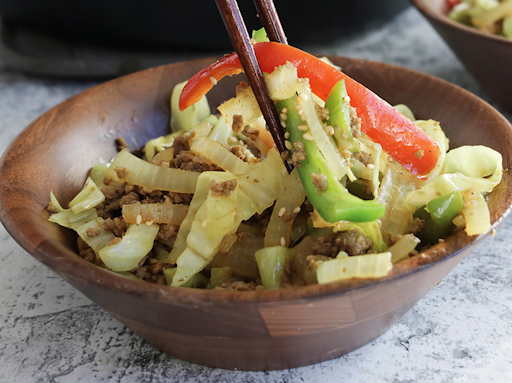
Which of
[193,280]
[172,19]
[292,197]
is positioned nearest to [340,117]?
[292,197]

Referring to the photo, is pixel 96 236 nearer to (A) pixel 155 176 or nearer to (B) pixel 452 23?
(A) pixel 155 176

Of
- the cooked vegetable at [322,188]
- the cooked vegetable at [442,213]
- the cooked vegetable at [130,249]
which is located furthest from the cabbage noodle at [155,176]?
the cooked vegetable at [442,213]

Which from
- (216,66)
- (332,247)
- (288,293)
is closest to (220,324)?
(288,293)

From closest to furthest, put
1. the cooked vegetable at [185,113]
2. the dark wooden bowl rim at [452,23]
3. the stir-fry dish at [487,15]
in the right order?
the cooked vegetable at [185,113] < the dark wooden bowl rim at [452,23] < the stir-fry dish at [487,15]

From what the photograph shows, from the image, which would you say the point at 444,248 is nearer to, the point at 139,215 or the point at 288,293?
the point at 288,293

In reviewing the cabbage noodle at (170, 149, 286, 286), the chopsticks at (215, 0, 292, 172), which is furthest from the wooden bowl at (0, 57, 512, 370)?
the chopsticks at (215, 0, 292, 172)

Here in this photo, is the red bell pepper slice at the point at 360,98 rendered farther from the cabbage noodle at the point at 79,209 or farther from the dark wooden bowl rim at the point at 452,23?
the dark wooden bowl rim at the point at 452,23
